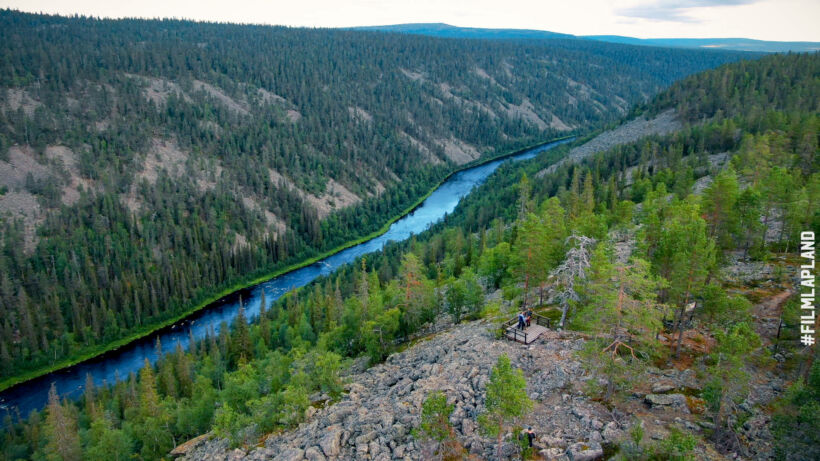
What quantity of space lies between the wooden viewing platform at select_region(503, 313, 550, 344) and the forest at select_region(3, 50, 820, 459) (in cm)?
253

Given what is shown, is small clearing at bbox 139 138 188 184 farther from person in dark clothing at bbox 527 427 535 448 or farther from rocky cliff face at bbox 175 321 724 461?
person in dark clothing at bbox 527 427 535 448

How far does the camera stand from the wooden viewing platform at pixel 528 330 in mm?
49509

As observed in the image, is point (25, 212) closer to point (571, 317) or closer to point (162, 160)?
point (162, 160)

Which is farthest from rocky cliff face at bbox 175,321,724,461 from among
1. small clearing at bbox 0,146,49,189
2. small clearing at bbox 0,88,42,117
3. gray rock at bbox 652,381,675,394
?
small clearing at bbox 0,88,42,117

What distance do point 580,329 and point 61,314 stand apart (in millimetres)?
115386

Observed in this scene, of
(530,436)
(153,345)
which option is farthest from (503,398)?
(153,345)

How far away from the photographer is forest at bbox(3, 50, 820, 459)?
116 ft

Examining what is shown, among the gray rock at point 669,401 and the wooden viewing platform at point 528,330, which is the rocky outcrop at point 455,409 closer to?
the wooden viewing platform at point 528,330

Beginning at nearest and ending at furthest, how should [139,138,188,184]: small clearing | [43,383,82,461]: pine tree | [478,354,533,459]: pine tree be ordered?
[478,354,533,459]: pine tree < [43,383,82,461]: pine tree < [139,138,188,184]: small clearing

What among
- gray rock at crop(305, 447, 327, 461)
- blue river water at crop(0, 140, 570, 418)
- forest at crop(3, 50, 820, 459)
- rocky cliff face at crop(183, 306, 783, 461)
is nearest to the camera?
rocky cliff face at crop(183, 306, 783, 461)

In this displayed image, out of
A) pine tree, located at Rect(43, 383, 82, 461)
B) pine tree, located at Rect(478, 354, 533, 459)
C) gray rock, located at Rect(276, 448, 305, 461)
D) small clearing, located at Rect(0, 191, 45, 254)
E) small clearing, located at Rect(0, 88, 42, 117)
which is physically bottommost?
pine tree, located at Rect(43, 383, 82, 461)

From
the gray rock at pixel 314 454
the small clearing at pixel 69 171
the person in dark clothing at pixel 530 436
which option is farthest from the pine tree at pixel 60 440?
the small clearing at pixel 69 171

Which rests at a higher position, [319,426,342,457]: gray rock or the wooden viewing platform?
the wooden viewing platform

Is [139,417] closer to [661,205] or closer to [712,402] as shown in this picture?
[712,402]
